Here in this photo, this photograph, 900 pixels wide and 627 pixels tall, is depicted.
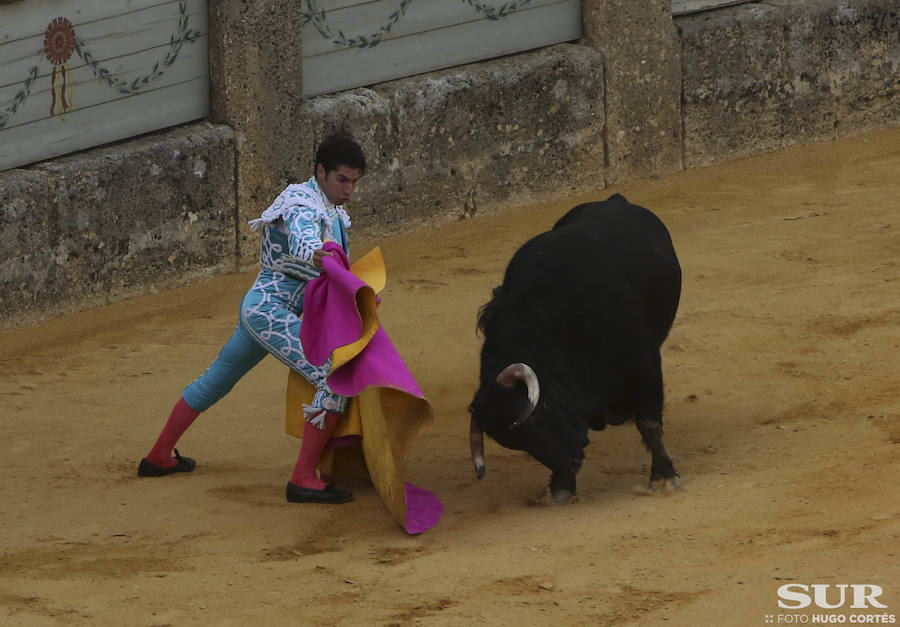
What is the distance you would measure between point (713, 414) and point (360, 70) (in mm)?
4049

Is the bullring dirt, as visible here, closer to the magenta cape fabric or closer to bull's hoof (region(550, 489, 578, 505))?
bull's hoof (region(550, 489, 578, 505))

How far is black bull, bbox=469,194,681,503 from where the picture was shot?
612 cm

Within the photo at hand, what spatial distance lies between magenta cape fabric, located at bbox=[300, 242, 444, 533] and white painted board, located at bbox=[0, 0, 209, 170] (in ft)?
11.3

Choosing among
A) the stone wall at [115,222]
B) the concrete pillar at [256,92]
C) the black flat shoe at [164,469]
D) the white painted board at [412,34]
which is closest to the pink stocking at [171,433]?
the black flat shoe at [164,469]

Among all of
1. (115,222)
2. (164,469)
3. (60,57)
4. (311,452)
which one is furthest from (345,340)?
(60,57)

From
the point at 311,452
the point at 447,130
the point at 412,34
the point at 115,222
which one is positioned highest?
the point at 412,34

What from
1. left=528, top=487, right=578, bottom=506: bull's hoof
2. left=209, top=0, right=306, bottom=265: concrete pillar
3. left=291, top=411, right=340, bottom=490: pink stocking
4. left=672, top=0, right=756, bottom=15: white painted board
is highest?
left=672, top=0, right=756, bottom=15: white painted board

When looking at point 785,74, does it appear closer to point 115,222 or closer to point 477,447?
point 115,222

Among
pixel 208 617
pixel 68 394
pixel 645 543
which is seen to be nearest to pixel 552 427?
pixel 645 543

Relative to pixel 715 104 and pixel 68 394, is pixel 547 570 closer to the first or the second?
pixel 68 394

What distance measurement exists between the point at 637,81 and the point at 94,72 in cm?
399

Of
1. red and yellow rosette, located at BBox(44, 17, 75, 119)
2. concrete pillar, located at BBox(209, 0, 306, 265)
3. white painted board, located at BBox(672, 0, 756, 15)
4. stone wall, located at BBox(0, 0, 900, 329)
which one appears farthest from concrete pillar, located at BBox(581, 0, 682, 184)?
red and yellow rosette, located at BBox(44, 17, 75, 119)

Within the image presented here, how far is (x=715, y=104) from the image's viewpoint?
11820 millimetres

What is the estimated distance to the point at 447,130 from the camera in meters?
10.6
